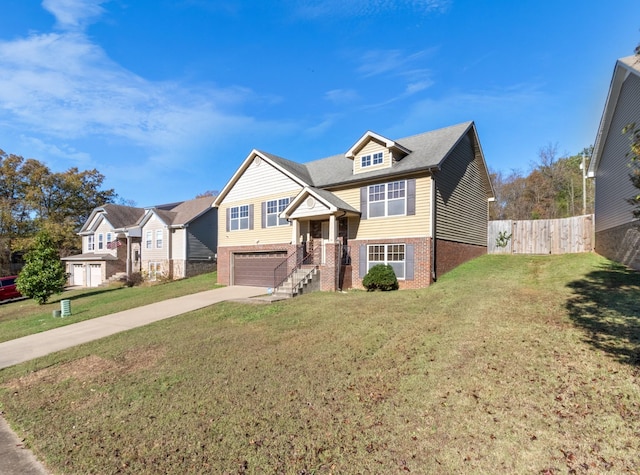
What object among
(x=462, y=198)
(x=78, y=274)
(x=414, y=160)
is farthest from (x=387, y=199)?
(x=78, y=274)

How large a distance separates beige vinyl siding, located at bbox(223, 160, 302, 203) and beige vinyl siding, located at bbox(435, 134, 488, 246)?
286 inches

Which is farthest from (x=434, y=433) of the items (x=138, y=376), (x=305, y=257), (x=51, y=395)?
(x=305, y=257)

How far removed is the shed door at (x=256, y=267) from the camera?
63.6 ft

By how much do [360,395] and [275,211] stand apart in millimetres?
14929

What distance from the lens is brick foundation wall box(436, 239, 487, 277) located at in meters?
15.3

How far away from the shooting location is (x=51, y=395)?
6.32 m

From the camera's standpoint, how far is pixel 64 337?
35.0 feet

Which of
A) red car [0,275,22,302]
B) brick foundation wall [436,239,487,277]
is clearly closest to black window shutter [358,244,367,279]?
brick foundation wall [436,239,487,277]

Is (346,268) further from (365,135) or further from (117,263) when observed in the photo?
(117,263)

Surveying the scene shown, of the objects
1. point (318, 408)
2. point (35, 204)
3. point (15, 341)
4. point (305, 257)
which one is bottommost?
point (15, 341)

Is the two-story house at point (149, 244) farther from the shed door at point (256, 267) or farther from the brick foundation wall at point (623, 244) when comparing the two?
the brick foundation wall at point (623, 244)

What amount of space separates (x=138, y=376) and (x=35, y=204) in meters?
38.8

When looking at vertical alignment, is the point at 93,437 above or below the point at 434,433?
below

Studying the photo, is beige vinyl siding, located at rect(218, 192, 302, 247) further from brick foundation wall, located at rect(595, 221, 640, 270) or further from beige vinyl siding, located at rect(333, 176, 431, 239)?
brick foundation wall, located at rect(595, 221, 640, 270)
